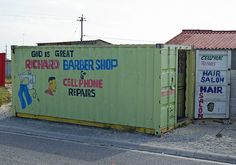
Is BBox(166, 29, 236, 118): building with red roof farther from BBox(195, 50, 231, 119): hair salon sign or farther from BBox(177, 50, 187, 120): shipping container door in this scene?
BBox(177, 50, 187, 120): shipping container door

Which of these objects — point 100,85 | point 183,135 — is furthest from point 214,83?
point 100,85

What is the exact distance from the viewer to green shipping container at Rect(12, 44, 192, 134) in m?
10.1

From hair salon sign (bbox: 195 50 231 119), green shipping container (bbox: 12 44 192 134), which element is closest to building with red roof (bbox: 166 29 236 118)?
hair salon sign (bbox: 195 50 231 119)

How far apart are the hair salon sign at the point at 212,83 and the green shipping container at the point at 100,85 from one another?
1486 millimetres

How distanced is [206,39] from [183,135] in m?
6.38

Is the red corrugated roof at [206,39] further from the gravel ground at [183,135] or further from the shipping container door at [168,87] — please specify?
the shipping container door at [168,87]

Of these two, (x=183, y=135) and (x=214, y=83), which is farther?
(x=214, y=83)

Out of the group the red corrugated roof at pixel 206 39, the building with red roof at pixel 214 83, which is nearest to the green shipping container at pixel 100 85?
the building with red roof at pixel 214 83

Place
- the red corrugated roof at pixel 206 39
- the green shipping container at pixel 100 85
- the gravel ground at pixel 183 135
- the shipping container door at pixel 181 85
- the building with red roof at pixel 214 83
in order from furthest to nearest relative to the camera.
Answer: the red corrugated roof at pixel 206 39, the building with red roof at pixel 214 83, the shipping container door at pixel 181 85, the green shipping container at pixel 100 85, the gravel ground at pixel 183 135

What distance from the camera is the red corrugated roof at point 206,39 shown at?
1415 cm

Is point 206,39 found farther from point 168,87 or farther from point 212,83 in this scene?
point 168,87

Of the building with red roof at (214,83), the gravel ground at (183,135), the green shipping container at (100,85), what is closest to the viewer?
the gravel ground at (183,135)

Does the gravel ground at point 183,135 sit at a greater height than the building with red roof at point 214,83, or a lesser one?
lesser

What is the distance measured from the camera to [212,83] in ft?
40.0
